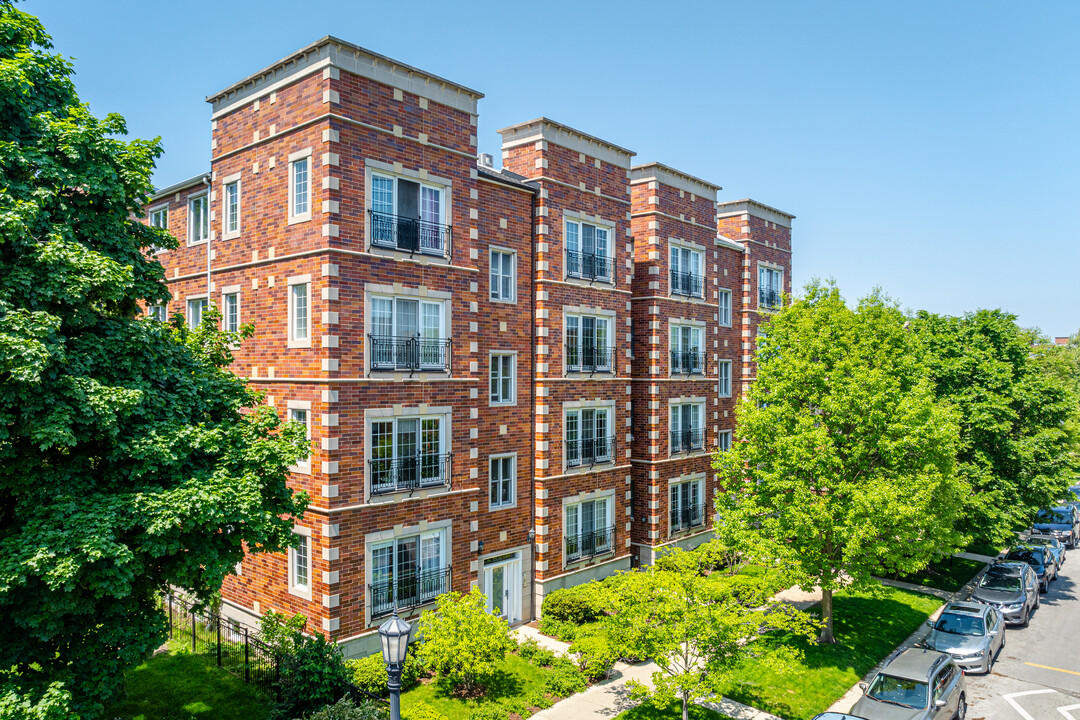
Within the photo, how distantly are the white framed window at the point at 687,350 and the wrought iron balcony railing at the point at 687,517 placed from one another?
5918mm

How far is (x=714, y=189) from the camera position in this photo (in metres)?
30.2

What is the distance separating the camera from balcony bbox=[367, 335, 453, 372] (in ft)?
58.2

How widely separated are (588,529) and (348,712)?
12948 millimetres

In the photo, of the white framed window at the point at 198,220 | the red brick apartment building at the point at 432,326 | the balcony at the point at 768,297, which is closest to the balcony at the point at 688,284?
the red brick apartment building at the point at 432,326

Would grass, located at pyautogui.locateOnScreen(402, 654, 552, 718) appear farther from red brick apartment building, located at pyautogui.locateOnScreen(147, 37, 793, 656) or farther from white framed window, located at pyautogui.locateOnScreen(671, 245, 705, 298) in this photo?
white framed window, located at pyautogui.locateOnScreen(671, 245, 705, 298)

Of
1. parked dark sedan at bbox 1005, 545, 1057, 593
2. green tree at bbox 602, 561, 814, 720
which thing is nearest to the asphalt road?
parked dark sedan at bbox 1005, 545, 1057, 593

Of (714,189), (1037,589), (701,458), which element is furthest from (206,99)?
(1037,589)

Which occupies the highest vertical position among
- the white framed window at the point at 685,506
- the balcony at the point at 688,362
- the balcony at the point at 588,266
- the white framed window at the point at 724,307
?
the balcony at the point at 588,266

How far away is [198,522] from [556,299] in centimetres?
1473

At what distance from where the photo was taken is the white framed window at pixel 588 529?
2388cm

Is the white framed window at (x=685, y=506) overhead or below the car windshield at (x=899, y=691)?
overhead

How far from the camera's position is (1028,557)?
28938 mm

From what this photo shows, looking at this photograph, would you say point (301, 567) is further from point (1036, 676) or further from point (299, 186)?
point (1036, 676)

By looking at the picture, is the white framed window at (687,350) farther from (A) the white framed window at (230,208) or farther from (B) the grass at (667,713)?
(A) the white framed window at (230,208)
